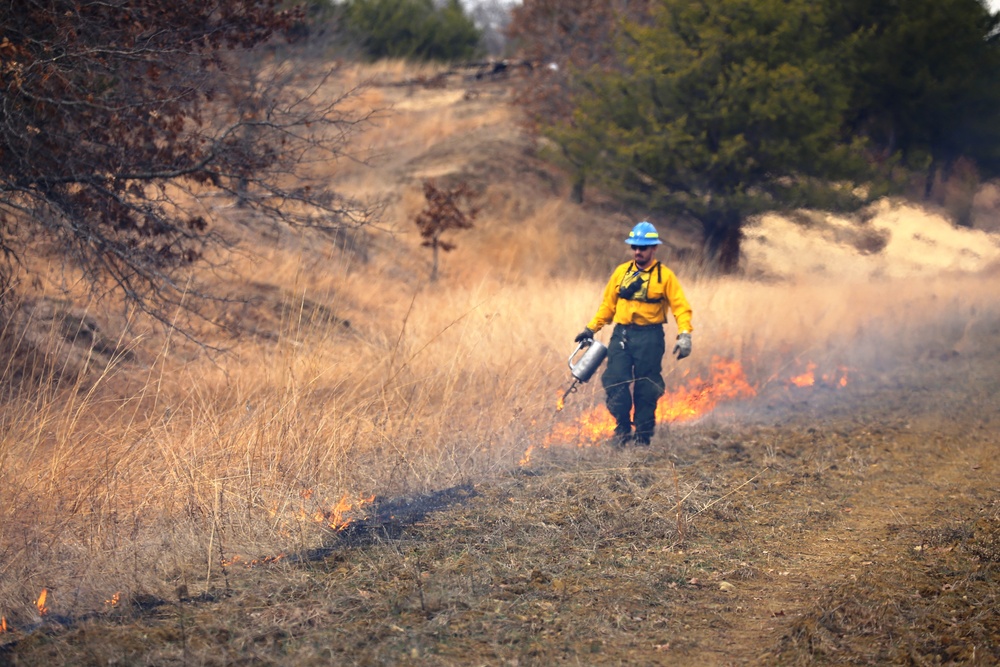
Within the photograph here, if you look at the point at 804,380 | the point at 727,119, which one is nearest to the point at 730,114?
the point at 727,119

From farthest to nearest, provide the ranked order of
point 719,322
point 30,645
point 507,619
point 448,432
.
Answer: point 719,322
point 448,432
point 507,619
point 30,645

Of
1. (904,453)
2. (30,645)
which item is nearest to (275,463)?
(30,645)

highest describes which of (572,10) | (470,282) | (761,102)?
(572,10)

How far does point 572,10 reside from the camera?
2475 cm

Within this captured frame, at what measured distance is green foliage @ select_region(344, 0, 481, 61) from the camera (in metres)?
33.7

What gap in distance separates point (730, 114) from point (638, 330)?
1135cm

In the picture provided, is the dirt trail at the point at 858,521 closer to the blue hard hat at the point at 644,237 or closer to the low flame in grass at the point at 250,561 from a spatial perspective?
the blue hard hat at the point at 644,237

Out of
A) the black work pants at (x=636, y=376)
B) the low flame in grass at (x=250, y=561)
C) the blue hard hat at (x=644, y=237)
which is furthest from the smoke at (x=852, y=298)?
the low flame in grass at (x=250, y=561)

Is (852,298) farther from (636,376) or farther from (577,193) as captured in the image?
(577,193)

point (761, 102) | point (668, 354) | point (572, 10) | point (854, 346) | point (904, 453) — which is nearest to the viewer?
point (904, 453)

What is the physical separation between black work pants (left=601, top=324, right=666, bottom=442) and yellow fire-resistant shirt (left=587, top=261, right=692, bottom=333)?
0.10 metres

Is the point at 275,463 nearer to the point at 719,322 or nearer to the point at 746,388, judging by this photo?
the point at 746,388

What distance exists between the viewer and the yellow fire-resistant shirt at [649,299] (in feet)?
24.5

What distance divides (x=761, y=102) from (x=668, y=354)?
908 cm
